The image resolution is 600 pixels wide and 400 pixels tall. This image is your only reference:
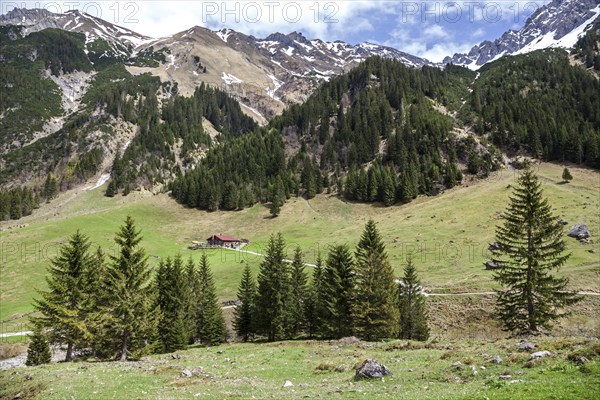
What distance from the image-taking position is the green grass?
14.6 metres

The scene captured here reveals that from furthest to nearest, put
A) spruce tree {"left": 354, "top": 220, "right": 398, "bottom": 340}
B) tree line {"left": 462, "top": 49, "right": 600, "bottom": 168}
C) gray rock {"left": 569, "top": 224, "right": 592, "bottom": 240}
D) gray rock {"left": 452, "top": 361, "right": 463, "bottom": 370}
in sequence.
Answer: tree line {"left": 462, "top": 49, "right": 600, "bottom": 168}, gray rock {"left": 569, "top": 224, "right": 592, "bottom": 240}, spruce tree {"left": 354, "top": 220, "right": 398, "bottom": 340}, gray rock {"left": 452, "top": 361, "right": 463, "bottom": 370}

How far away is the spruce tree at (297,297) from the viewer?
4981 centimetres

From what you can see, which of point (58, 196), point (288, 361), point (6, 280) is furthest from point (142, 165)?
point (288, 361)

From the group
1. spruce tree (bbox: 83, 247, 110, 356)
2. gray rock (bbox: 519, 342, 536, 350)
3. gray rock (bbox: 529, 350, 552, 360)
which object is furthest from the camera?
spruce tree (bbox: 83, 247, 110, 356)

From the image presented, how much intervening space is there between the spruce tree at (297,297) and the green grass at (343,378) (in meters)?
19.2

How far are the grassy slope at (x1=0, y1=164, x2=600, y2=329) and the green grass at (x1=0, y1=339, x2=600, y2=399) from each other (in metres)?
37.4

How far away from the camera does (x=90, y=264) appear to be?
40438mm

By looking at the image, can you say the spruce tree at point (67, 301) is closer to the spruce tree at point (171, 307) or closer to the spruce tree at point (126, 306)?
the spruce tree at point (126, 306)

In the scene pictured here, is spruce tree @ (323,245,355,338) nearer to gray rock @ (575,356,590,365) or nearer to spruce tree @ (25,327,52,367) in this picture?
gray rock @ (575,356,590,365)

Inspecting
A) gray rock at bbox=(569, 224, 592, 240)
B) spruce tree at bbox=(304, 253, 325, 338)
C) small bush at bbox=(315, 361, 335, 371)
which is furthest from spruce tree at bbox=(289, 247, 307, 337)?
gray rock at bbox=(569, 224, 592, 240)

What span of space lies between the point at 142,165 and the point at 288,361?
181m

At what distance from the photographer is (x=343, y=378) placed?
2098 cm

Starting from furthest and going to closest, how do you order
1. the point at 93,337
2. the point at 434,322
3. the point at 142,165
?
the point at 142,165, the point at 434,322, the point at 93,337

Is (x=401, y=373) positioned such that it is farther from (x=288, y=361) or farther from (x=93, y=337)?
(x=93, y=337)
